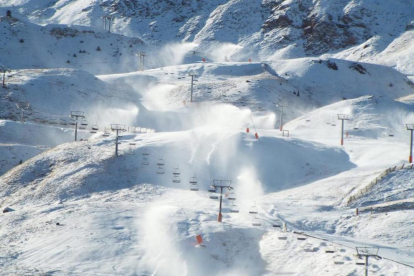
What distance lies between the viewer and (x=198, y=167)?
233ft

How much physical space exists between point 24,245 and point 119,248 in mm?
6857

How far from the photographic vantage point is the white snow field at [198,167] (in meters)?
49.4

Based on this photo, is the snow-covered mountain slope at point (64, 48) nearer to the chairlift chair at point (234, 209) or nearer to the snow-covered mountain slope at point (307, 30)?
the snow-covered mountain slope at point (307, 30)

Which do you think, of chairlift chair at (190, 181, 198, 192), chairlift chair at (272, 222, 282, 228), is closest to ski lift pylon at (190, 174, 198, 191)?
chairlift chair at (190, 181, 198, 192)

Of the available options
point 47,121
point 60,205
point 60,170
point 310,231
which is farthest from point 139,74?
point 310,231

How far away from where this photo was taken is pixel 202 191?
213 ft

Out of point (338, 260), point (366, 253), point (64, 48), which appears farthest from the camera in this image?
point (64, 48)

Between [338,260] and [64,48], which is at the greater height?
[64,48]

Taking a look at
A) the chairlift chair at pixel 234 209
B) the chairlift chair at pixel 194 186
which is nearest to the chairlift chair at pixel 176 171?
the chairlift chair at pixel 194 186

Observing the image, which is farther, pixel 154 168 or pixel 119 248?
pixel 154 168

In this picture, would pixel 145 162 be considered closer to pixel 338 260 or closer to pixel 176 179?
pixel 176 179

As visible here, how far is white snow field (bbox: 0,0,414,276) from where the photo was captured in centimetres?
4938

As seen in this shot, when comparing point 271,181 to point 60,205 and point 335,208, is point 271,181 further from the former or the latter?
point 60,205

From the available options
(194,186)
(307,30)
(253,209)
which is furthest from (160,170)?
(307,30)
